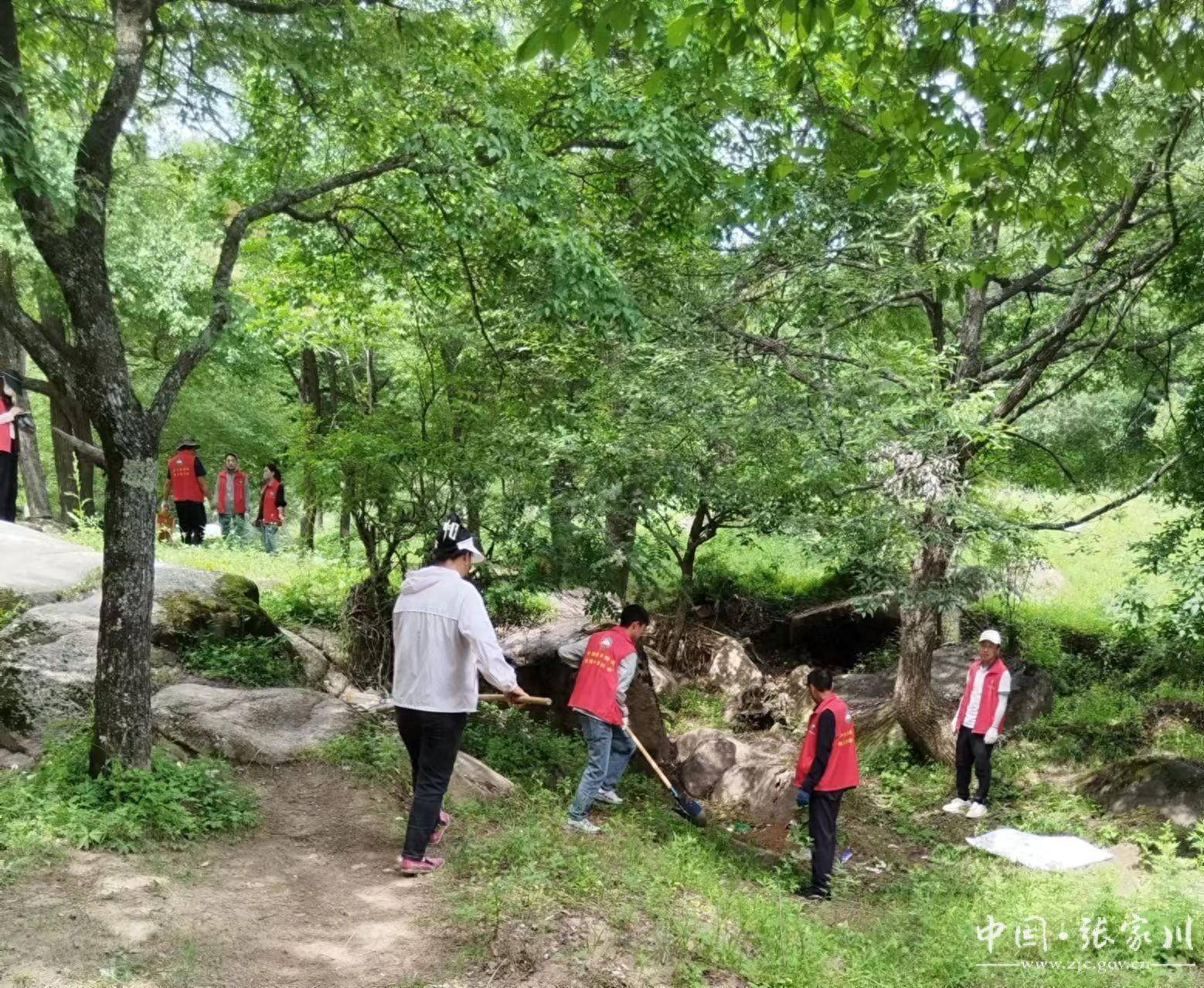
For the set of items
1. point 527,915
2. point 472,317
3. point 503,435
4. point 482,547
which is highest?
point 472,317

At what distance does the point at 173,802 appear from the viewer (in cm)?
554

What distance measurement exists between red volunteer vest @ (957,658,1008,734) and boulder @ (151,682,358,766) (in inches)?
230

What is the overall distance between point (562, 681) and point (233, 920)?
6.15 metres

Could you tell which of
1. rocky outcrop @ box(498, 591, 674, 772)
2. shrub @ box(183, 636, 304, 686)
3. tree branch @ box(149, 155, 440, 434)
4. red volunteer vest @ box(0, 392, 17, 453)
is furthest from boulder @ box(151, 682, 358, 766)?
red volunteer vest @ box(0, 392, 17, 453)

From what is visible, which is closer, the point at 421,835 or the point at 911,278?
the point at 421,835

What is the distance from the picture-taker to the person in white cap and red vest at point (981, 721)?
29.7ft

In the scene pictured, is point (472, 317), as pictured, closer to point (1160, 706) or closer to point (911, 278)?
point (911, 278)

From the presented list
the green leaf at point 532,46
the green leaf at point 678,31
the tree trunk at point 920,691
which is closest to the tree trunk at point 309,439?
the green leaf at point 532,46

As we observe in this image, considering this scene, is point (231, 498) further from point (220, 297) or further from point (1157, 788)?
point (1157, 788)

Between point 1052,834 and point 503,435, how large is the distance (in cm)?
614

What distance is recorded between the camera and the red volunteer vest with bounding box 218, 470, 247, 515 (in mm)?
16156

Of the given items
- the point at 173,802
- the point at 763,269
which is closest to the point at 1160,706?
the point at 763,269

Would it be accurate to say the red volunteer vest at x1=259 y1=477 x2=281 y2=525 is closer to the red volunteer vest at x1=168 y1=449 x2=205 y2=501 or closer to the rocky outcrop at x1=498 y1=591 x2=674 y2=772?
the red volunteer vest at x1=168 y1=449 x2=205 y2=501

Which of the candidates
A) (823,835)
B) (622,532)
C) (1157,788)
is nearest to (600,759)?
(823,835)
